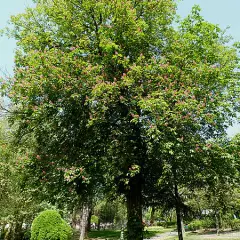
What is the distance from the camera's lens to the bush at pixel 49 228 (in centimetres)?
1186

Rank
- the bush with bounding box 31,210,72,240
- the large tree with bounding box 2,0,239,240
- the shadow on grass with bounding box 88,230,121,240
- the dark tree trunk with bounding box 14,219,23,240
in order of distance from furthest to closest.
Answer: the shadow on grass with bounding box 88,230,121,240, the dark tree trunk with bounding box 14,219,23,240, the bush with bounding box 31,210,72,240, the large tree with bounding box 2,0,239,240

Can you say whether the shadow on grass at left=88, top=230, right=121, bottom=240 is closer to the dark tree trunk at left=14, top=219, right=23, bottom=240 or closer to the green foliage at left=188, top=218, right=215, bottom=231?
the green foliage at left=188, top=218, right=215, bottom=231

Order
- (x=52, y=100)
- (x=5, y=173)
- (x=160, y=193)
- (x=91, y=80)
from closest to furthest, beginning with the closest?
(x=91, y=80) < (x=52, y=100) < (x=160, y=193) < (x=5, y=173)

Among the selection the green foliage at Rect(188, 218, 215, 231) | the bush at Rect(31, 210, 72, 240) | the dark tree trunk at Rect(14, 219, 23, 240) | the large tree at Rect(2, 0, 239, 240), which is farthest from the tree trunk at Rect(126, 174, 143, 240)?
the green foliage at Rect(188, 218, 215, 231)

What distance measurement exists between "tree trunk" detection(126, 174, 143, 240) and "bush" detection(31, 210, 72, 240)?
371 cm

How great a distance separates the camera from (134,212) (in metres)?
10.8

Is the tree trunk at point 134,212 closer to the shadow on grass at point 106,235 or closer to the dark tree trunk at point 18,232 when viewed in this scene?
the dark tree trunk at point 18,232

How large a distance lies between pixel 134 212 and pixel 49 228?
438 cm

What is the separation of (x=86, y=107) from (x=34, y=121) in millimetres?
2275

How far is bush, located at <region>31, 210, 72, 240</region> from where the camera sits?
11.9 meters

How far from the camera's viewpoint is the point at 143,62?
1059cm

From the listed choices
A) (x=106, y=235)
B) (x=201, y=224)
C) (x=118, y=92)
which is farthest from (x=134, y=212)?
(x=201, y=224)

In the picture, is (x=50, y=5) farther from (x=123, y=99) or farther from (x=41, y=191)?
(x=41, y=191)

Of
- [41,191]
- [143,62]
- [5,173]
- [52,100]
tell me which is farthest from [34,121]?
[5,173]
